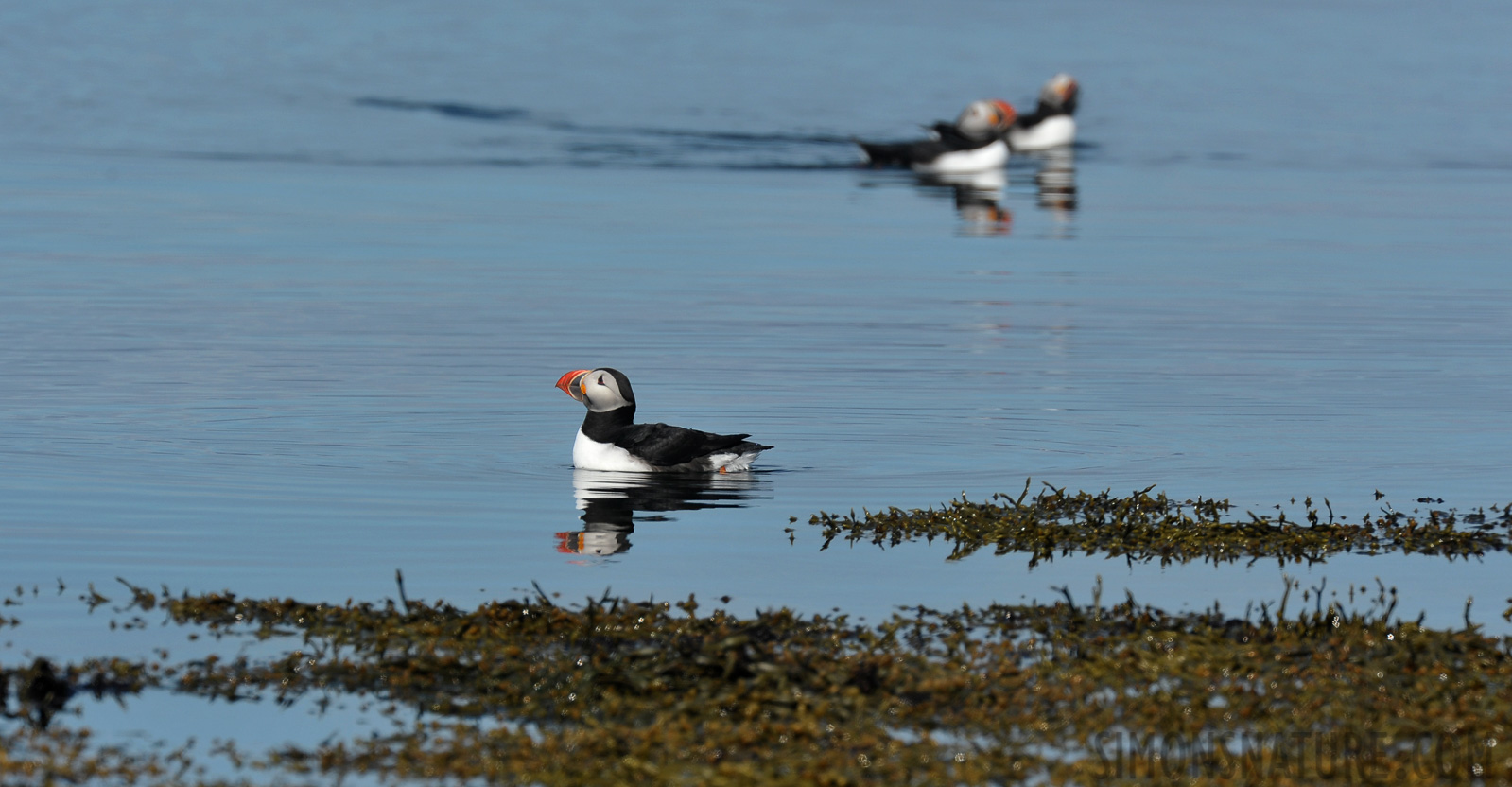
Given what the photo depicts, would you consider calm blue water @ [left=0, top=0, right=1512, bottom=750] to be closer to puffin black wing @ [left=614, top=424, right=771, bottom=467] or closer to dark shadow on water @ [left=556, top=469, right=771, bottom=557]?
dark shadow on water @ [left=556, top=469, right=771, bottom=557]

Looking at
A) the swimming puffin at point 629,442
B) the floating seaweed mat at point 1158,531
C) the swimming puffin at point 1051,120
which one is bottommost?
the floating seaweed mat at point 1158,531

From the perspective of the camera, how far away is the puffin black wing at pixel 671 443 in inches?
560

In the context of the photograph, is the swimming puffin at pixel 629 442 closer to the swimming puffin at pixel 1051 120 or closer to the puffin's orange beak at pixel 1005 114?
the puffin's orange beak at pixel 1005 114

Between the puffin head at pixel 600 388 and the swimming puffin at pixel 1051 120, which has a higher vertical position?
the swimming puffin at pixel 1051 120

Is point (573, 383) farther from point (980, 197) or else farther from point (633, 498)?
point (980, 197)

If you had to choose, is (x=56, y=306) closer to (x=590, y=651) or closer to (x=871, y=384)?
(x=871, y=384)

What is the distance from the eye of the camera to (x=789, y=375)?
18719 mm

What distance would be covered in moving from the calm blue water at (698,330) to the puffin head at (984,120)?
3.73 feet

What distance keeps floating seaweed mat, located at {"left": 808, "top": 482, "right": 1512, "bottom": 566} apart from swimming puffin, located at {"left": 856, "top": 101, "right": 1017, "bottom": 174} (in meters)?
30.9

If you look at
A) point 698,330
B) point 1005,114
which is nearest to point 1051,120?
point 1005,114

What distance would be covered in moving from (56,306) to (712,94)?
36.4 m

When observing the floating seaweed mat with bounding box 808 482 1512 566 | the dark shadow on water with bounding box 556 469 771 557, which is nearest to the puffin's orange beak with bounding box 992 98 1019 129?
the dark shadow on water with bounding box 556 469 771 557

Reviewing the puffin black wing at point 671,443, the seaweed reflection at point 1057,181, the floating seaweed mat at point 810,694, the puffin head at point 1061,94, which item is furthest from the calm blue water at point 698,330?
the puffin head at point 1061,94

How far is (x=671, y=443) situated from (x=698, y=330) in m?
7.14
